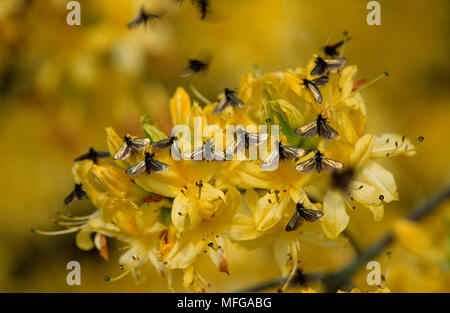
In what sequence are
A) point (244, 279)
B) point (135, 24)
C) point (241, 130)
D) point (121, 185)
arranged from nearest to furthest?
point (241, 130)
point (121, 185)
point (135, 24)
point (244, 279)

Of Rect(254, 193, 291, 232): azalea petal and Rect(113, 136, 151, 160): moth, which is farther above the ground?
Rect(113, 136, 151, 160): moth

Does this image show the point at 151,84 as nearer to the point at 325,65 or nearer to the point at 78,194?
the point at 78,194

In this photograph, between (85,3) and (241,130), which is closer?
(241,130)

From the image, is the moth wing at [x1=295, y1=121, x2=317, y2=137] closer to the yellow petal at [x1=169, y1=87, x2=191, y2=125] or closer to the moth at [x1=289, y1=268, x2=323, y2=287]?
the yellow petal at [x1=169, y1=87, x2=191, y2=125]

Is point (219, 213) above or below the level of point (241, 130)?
below

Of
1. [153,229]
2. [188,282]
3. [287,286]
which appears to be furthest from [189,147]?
[287,286]

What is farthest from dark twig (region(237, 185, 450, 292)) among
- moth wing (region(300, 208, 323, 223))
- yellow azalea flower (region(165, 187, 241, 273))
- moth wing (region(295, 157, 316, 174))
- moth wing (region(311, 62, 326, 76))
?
moth wing (region(311, 62, 326, 76))

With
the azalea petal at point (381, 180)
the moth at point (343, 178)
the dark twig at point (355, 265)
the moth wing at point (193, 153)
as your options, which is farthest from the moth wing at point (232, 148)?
the dark twig at point (355, 265)
